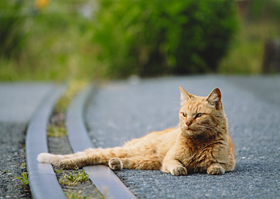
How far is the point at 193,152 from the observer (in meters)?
2.99

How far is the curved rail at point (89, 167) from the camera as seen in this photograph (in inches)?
98.0

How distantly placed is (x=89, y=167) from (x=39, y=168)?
402mm

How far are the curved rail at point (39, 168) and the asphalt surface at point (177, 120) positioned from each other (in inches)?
21.5

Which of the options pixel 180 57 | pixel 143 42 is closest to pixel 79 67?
pixel 143 42

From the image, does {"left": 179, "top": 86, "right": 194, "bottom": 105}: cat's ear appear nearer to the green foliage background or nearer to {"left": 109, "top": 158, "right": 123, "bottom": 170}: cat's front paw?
{"left": 109, "top": 158, "right": 123, "bottom": 170}: cat's front paw

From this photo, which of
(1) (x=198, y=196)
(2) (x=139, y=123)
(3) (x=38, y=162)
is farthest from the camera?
(2) (x=139, y=123)

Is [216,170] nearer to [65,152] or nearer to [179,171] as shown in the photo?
[179,171]

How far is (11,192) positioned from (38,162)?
0.49m

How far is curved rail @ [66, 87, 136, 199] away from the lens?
8.16ft

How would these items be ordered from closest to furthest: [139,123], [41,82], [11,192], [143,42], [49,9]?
[11,192]
[139,123]
[41,82]
[143,42]
[49,9]

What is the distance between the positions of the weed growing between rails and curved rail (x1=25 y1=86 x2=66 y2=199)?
0.07 metres

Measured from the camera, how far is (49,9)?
37.4ft

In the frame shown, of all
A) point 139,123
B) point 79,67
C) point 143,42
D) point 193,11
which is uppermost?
point 193,11

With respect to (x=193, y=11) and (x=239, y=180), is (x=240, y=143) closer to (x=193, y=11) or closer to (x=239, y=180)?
(x=239, y=180)
